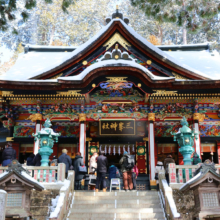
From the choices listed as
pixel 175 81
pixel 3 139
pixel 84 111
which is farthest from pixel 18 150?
pixel 175 81

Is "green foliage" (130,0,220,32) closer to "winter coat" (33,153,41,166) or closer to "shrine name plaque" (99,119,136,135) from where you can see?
"shrine name plaque" (99,119,136,135)

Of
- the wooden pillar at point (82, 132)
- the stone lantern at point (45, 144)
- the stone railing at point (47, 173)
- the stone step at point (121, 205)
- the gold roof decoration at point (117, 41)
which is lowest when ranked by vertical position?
the stone step at point (121, 205)

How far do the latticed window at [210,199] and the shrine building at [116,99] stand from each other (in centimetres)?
450

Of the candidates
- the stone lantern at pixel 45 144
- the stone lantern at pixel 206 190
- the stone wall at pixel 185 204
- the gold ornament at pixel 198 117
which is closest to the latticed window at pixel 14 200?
the stone lantern at pixel 45 144

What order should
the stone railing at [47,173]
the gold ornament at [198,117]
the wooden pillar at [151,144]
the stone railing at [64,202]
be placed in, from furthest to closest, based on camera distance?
1. the gold ornament at [198,117]
2. the wooden pillar at [151,144]
3. the stone railing at [47,173]
4. the stone railing at [64,202]

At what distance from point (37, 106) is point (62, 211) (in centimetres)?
597

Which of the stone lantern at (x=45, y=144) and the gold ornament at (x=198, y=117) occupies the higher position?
the gold ornament at (x=198, y=117)

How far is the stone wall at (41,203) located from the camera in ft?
25.5

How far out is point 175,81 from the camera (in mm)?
11289

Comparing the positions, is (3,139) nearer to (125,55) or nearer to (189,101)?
(125,55)

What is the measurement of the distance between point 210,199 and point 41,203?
4327 mm

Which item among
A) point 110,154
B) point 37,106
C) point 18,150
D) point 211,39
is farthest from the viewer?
point 211,39

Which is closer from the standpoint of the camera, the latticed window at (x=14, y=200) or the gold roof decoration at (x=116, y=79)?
the latticed window at (x=14, y=200)

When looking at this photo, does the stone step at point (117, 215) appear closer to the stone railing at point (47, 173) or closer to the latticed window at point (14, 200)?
the stone railing at point (47, 173)
